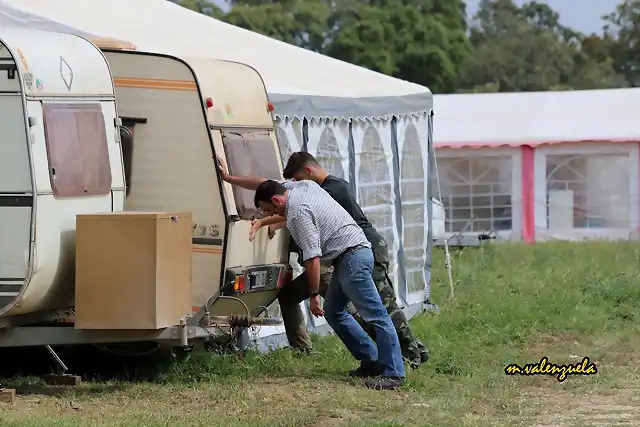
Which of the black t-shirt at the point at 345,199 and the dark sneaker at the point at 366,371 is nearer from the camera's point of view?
the dark sneaker at the point at 366,371

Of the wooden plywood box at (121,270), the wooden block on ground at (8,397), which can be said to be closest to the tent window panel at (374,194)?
the wooden plywood box at (121,270)

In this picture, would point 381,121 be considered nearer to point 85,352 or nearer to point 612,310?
point 612,310

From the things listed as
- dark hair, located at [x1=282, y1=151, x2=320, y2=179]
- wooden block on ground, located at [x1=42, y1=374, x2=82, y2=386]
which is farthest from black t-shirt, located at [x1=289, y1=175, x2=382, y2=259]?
wooden block on ground, located at [x1=42, y1=374, x2=82, y2=386]

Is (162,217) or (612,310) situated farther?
(612,310)

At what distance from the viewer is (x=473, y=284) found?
1551 centimetres

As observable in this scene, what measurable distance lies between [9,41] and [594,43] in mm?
60183

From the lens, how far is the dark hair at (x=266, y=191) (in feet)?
27.7

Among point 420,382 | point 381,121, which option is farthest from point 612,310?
point 420,382

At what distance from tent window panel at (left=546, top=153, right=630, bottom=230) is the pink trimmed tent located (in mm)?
18

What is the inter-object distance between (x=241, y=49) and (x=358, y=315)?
436 cm

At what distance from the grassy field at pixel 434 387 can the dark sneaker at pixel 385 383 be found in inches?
4.1

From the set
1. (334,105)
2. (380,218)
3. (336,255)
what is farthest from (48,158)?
(380,218)

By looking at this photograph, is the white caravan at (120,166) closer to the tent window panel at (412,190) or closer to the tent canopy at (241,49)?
the tent canopy at (241,49)

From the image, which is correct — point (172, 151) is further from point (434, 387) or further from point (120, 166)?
point (434, 387)
